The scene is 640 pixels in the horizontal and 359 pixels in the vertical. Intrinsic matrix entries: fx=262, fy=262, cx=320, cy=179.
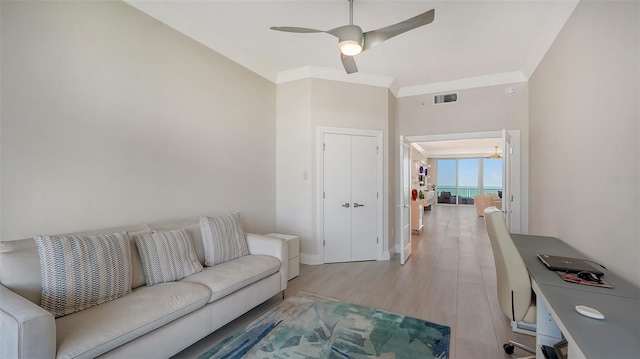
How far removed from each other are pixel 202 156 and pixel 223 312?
179cm

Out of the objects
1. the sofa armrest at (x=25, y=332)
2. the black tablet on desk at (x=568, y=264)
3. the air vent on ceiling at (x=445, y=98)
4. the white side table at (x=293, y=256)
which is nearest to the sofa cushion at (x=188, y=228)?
the white side table at (x=293, y=256)

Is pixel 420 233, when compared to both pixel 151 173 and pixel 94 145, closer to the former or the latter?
pixel 151 173

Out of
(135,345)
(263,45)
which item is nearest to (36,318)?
(135,345)

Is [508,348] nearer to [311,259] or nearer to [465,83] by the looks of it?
[311,259]

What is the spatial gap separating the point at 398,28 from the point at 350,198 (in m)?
2.62

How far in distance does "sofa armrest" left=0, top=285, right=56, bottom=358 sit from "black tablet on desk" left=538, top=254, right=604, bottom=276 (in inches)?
112

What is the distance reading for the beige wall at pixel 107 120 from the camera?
184cm

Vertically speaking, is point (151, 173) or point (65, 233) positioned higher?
point (151, 173)

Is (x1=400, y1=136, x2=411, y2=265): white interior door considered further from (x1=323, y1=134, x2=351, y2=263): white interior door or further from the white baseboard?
the white baseboard

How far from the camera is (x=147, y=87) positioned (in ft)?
8.45

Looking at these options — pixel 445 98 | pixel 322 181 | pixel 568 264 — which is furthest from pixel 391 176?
pixel 568 264

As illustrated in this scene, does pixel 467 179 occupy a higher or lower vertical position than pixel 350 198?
higher

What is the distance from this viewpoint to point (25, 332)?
1.22 meters

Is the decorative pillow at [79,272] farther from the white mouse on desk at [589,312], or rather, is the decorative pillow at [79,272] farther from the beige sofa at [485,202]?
the beige sofa at [485,202]
